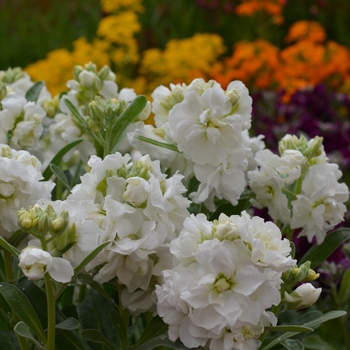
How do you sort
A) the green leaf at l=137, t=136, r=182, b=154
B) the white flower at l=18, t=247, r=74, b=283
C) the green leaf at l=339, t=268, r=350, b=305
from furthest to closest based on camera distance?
the green leaf at l=339, t=268, r=350, b=305 → the green leaf at l=137, t=136, r=182, b=154 → the white flower at l=18, t=247, r=74, b=283

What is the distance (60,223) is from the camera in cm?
66

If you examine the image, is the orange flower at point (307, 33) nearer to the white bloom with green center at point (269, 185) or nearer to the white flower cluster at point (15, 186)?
the white bloom with green center at point (269, 185)

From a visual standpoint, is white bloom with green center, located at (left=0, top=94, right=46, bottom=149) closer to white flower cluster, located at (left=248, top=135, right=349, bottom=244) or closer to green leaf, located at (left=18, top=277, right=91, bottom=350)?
green leaf, located at (left=18, top=277, right=91, bottom=350)

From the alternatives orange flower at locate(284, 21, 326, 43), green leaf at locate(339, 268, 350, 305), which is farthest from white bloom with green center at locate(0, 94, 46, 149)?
orange flower at locate(284, 21, 326, 43)

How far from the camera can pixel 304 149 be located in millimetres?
909

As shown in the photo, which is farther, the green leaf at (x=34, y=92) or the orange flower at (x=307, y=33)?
the orange flower at (x=307, y=33)

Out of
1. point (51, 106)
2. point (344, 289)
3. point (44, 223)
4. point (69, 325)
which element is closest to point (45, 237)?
point (44, 223)

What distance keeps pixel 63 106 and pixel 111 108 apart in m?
0.18

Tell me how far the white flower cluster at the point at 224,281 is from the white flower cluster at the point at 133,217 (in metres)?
0.04

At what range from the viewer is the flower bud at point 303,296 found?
2.43 ft

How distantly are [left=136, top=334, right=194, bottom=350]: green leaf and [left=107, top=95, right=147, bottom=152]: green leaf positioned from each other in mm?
290

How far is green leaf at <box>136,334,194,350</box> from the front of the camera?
2.36 feet

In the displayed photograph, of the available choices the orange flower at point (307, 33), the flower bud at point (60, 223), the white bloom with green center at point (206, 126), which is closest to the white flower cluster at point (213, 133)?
the white bloom with green center at point (206, 126)

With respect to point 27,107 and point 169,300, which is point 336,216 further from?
point 27,107
